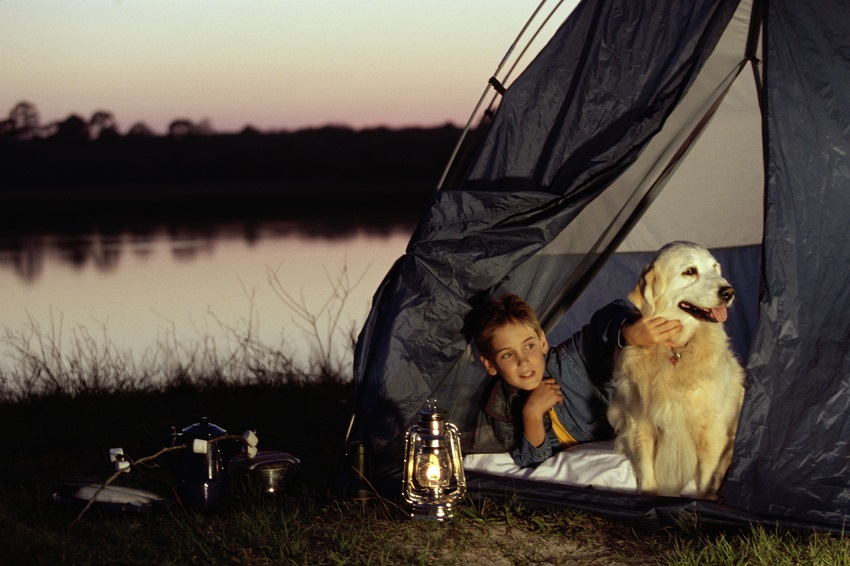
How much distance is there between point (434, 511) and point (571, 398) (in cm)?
105

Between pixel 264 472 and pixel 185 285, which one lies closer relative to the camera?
pixel 264 472

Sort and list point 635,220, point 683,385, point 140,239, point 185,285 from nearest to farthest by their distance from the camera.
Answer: point 683,385 < point 635,220 < point 185,285 < point 140,239

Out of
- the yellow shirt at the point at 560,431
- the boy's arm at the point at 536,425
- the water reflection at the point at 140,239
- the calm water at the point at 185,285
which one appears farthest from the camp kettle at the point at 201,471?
the water reflection at the point at 140,239

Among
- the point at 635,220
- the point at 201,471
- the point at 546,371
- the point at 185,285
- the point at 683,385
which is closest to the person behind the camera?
the point at 683,385

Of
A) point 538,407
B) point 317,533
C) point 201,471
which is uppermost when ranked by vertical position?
point 538,407

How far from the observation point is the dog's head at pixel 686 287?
4.21 metres

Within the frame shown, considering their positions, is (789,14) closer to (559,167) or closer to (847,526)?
(559,167)

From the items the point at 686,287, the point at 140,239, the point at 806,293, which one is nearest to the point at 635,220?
the point at 686,287

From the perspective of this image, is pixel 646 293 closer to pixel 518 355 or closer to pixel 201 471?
pixel 518 355

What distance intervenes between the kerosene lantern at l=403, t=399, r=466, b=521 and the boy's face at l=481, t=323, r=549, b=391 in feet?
1.57

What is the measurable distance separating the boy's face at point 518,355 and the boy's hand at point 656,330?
54cm

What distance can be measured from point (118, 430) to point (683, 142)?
3728mm

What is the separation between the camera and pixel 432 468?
423 cm

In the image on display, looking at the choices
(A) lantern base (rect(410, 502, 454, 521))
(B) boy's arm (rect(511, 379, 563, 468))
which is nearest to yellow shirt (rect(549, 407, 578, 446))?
(B) boy's arm (rect(511, 379, 563, 468))
